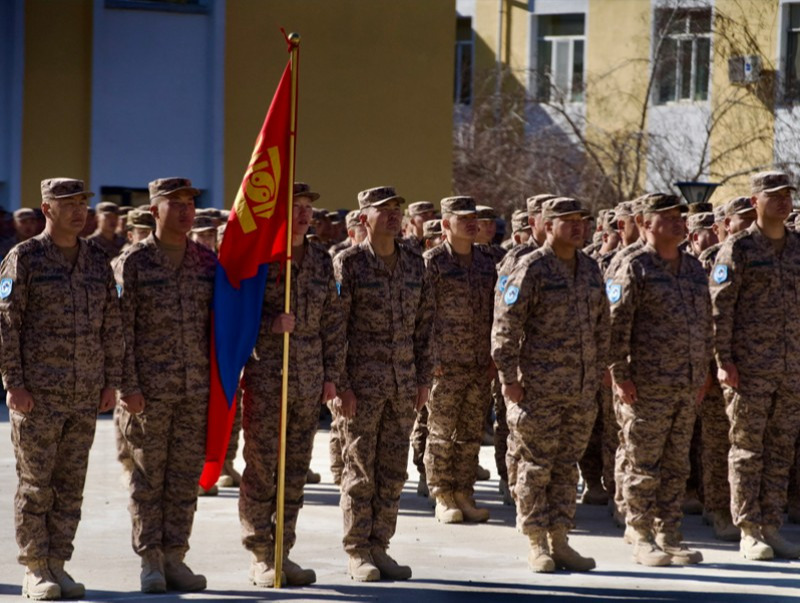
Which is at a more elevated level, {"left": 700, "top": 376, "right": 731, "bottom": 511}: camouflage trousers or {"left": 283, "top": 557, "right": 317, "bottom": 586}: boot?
{"left": 700, "top": 376, "right": 731, "bottom": 511}: camouflage trousers

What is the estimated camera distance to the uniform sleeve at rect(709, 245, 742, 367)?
1014 centimetres

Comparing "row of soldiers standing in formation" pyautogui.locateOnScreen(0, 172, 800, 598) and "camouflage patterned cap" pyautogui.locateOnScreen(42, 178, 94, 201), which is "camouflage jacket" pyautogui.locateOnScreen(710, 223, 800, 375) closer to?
"row of soldiers standing in formation" pyautogui.locateOnScreen(0, 172, 800, 598)

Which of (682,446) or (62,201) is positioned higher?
(62,201)

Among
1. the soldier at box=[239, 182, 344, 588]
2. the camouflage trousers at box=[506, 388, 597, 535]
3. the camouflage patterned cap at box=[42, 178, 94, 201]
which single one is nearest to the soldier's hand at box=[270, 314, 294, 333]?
the soldier at box=[239, 182, 344, 588]

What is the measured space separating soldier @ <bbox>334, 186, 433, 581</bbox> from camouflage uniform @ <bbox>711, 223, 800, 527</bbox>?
6.80 feet

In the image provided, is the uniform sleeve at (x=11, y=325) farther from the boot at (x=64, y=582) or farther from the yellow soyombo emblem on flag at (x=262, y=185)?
the yellow soyombo emblem on flag at (x=262, y=185)

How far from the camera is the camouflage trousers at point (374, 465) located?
364 inches

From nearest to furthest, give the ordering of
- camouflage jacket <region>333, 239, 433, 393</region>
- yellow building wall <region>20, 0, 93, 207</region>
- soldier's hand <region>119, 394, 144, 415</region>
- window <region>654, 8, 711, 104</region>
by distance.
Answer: soldier's hand <region>119, 394, 144, 415</region>, camouflage jacket <region>333, 239, 433, 393</region>, yellow building wall <region>20, 0, 93, 207</region>, window <region>654, 8, 711, 104</region>

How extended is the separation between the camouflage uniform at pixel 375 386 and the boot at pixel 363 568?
0.04 meters

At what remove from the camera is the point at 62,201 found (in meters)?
8.58

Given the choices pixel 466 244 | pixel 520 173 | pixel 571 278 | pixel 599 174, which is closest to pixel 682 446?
pixel 571 278

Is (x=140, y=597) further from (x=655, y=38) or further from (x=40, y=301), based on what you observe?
(x=655, y=38)

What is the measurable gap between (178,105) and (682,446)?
15139 mm

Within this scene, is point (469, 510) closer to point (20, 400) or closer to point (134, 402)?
point (134, 402)
